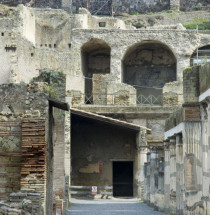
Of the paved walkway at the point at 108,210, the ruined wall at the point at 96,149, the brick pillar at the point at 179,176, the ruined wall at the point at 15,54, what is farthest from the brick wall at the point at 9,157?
the ruined wall at the point at 15,54

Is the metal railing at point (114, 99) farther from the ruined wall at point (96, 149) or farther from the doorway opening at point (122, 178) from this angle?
the ruined wall at point (96, 149)

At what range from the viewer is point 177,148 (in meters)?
24.3

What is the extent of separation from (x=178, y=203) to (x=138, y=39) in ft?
82.2

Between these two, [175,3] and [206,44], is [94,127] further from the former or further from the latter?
[175,3]

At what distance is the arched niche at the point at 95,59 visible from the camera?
4834 centimetres

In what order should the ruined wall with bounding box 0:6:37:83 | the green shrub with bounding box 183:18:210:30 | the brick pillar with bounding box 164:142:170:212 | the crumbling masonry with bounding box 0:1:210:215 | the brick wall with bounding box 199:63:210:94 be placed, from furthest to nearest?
the green shrub with bounding box 183:18:210:30 < the ruined wall with bounding box 0:6:37:83 < the brick pillar with bounding box 164:142:170:212 < the brick wall with bounding box 199:63:210:94 < the crumbling masonry with bounding box 0:1:210:215

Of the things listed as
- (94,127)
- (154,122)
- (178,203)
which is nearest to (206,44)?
(154,122)

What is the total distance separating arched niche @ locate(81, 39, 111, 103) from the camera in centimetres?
4834

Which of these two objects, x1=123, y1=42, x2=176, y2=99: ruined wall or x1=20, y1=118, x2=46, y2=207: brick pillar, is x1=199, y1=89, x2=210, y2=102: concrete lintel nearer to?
x1=20, y1=118, x2=46, y2=207: brick pillar

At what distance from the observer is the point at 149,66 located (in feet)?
165

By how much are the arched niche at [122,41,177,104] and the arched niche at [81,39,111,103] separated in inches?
44.6

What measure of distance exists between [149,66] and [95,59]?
2933 mm

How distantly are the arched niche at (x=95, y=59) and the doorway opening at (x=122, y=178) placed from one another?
28.0ft

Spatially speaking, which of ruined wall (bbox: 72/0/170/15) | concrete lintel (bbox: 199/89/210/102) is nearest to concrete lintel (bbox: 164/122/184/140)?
concrete lintel (bbox: 199/89/210/102)
